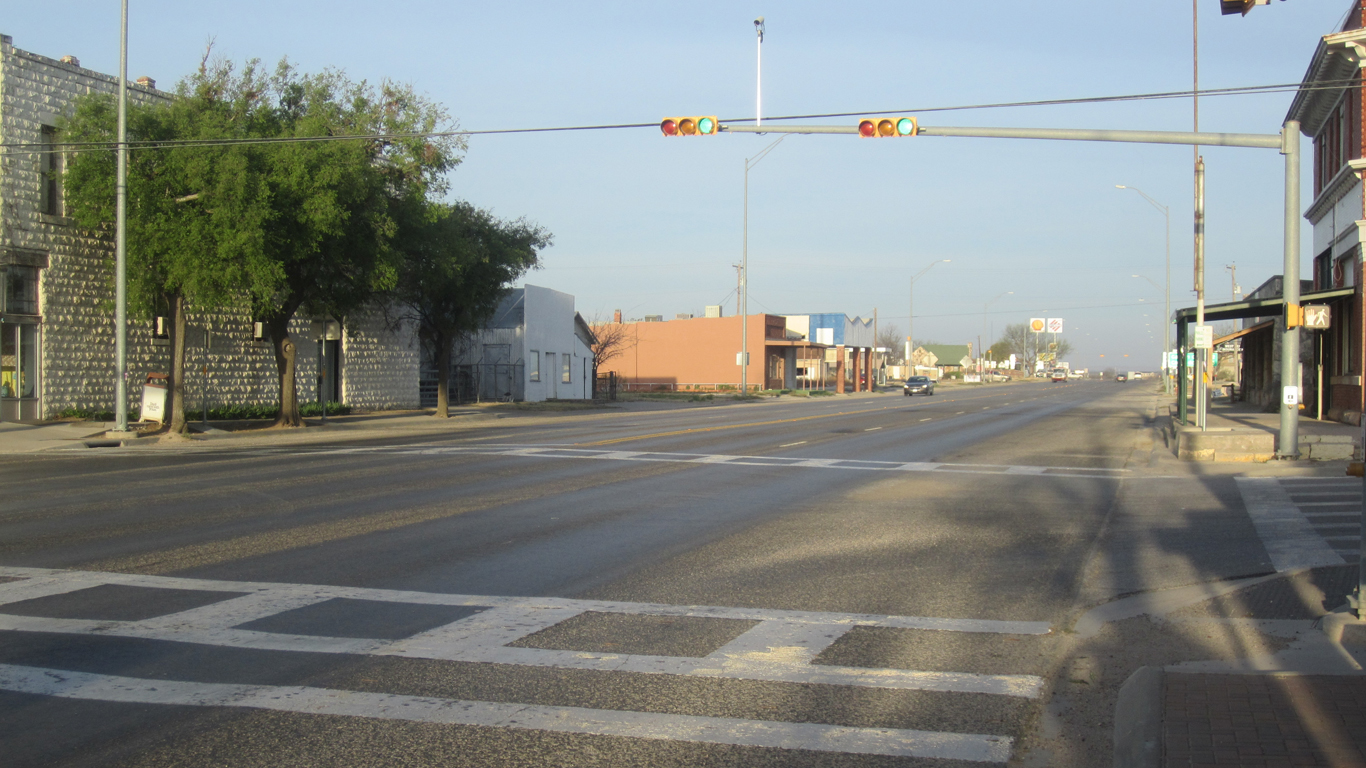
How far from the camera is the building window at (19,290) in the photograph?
24.6 metres

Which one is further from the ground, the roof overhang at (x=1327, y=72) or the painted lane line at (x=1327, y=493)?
the roof overhang at (x=1327, y=72)

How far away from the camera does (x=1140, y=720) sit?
501 centimetres

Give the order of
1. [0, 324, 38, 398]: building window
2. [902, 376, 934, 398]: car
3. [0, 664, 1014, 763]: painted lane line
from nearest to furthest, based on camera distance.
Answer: [0, 664, 1014, 763]: painted lane line → [0, 324, 38, 398]: building window → [902, 376, 934, 398]: car

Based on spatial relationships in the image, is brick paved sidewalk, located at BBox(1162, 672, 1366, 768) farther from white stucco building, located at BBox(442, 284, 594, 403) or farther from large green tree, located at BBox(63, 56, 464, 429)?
white stucco building, located at BBox(442, 284, 594, 403)

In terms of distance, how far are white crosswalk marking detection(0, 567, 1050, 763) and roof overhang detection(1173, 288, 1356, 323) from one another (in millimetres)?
21307

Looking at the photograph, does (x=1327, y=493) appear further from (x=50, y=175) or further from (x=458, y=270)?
(x=50, y=175)

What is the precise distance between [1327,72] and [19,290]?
32.3 meters

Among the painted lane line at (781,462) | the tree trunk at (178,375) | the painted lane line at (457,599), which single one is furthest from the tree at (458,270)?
the painted lane line at (457,599)

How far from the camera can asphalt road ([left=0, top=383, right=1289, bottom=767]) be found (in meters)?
5.04

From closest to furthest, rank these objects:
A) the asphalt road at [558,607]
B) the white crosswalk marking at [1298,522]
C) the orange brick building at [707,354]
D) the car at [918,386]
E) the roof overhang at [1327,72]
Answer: the asphalt road at [558,607] → the white crosswalk marking at [1298,522] → the roof overhang at [1327,72] → the car at [918,386] → the orange brick building at [707,354]

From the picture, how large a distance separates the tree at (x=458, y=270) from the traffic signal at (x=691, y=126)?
13.4 metres

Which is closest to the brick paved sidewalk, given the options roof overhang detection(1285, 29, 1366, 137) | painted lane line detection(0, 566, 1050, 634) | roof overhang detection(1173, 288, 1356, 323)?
painted lane line detection(0, 566, 1050, 634)

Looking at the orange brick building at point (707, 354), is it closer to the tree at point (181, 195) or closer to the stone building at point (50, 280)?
the stone building at point (50, 280)

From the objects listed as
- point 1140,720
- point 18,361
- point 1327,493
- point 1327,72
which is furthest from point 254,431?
point 1327,72
